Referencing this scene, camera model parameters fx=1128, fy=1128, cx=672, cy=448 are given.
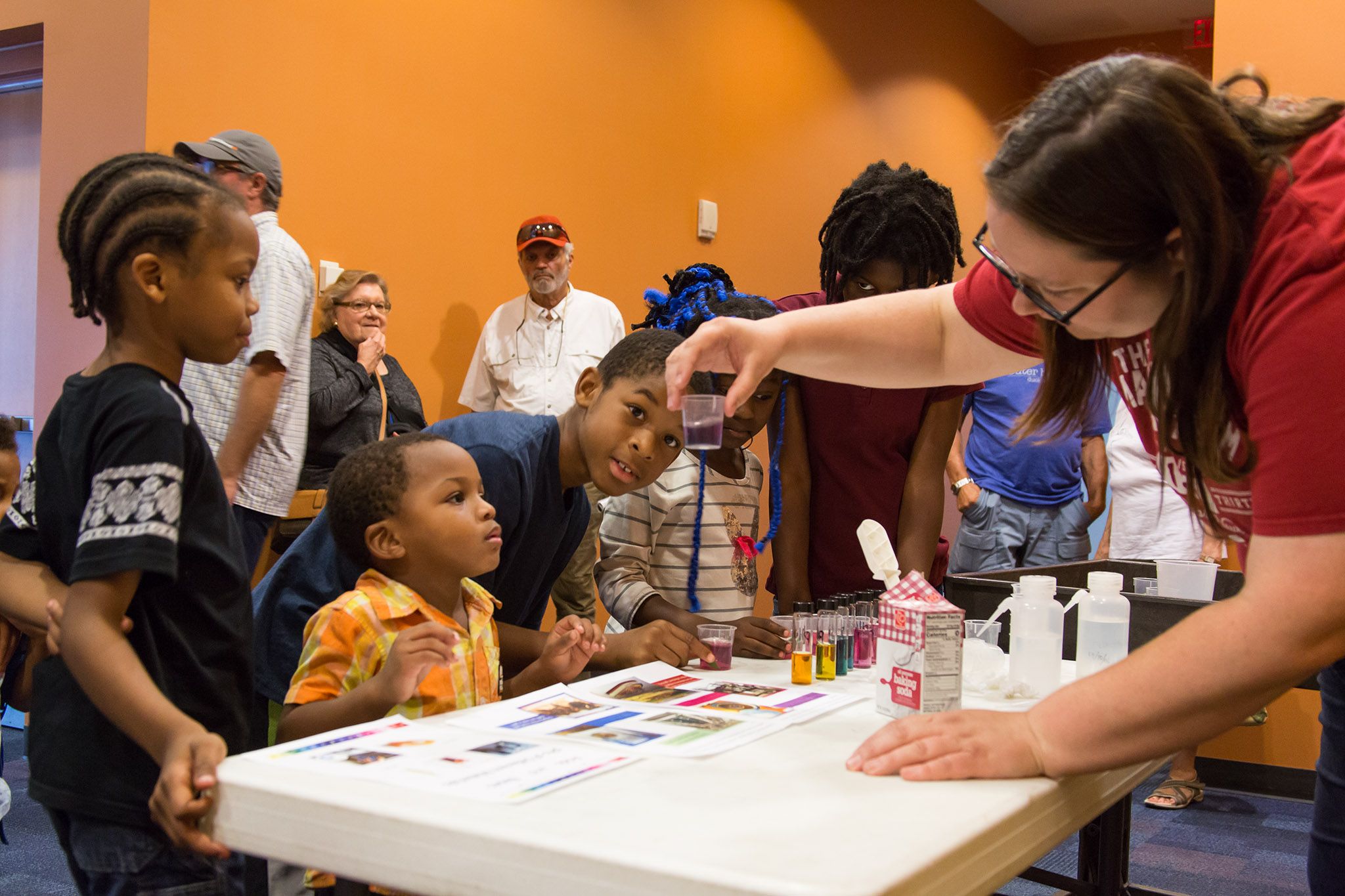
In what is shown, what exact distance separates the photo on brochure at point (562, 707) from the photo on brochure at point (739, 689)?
202 mm

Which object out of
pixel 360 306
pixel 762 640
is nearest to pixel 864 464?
pixel 762 640

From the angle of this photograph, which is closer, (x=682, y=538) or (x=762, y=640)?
(x=762, y=640)

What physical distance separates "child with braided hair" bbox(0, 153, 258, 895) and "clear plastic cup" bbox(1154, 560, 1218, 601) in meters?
1.85

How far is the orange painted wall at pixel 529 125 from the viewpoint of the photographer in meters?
3.84

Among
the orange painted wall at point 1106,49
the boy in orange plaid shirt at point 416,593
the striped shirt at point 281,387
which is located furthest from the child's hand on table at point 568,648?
the orange painted wall at point 1106,49

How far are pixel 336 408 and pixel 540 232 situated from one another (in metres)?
1.21

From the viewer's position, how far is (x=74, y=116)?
3658 mm

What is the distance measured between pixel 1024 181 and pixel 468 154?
12.1 ft

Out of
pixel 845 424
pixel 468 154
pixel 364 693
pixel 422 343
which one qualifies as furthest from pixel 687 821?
pixel 468 154

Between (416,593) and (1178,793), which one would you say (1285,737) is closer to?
(1178,793)

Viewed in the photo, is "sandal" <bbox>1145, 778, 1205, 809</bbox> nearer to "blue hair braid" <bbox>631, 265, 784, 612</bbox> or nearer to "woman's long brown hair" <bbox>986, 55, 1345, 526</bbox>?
"blue hair braid" <bbox>631, 265, 784, 612</bbox>

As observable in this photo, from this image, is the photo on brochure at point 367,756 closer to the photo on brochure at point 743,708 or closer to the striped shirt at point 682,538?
the photo on brochure at point 743,708

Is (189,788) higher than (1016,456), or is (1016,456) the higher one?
(1016,456)

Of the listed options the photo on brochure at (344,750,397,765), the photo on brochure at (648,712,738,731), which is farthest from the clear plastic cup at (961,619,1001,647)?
the photo on brochure at (344,750,397,765)
